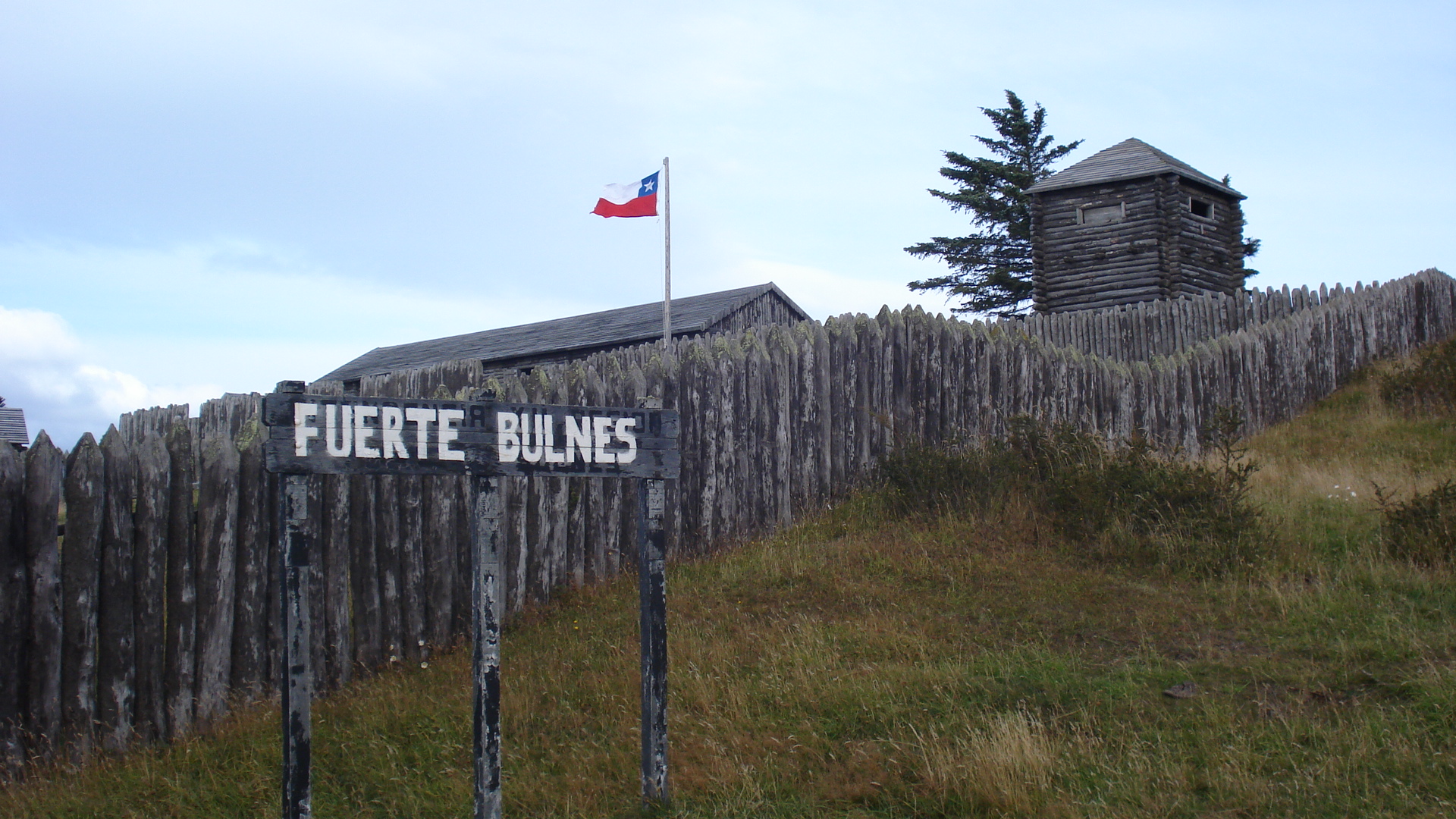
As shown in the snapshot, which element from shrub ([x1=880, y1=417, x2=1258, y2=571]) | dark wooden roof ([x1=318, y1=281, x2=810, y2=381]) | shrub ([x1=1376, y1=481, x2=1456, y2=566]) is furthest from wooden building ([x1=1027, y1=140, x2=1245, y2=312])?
shrub ([x1=1376, y1=481, x2=1456, y2=566])

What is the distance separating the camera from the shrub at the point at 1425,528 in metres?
6.97

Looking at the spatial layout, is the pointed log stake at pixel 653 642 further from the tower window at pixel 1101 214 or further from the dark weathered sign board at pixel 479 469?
the tower window at pixel 1101 214

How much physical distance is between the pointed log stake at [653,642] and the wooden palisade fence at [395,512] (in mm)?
2331

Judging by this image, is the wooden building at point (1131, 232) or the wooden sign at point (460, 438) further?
the wooden building at point (1131, 232)

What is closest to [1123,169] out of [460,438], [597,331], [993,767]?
[597,331]

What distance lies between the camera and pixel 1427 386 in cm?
1381

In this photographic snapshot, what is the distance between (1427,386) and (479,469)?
1406 centimetres

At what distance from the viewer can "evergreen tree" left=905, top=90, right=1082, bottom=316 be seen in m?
34.8

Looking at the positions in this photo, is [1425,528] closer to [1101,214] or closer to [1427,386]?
[1427,386]

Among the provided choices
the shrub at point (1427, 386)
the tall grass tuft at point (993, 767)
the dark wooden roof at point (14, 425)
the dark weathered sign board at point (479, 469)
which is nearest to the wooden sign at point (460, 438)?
the dark weathered sign board at point (479, 469)

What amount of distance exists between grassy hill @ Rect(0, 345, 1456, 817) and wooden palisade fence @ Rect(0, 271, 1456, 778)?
1.01 feet

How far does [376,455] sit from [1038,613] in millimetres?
4232

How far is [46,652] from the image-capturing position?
517 centimetres

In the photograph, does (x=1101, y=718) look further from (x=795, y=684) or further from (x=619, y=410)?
(x=619, y=410)
